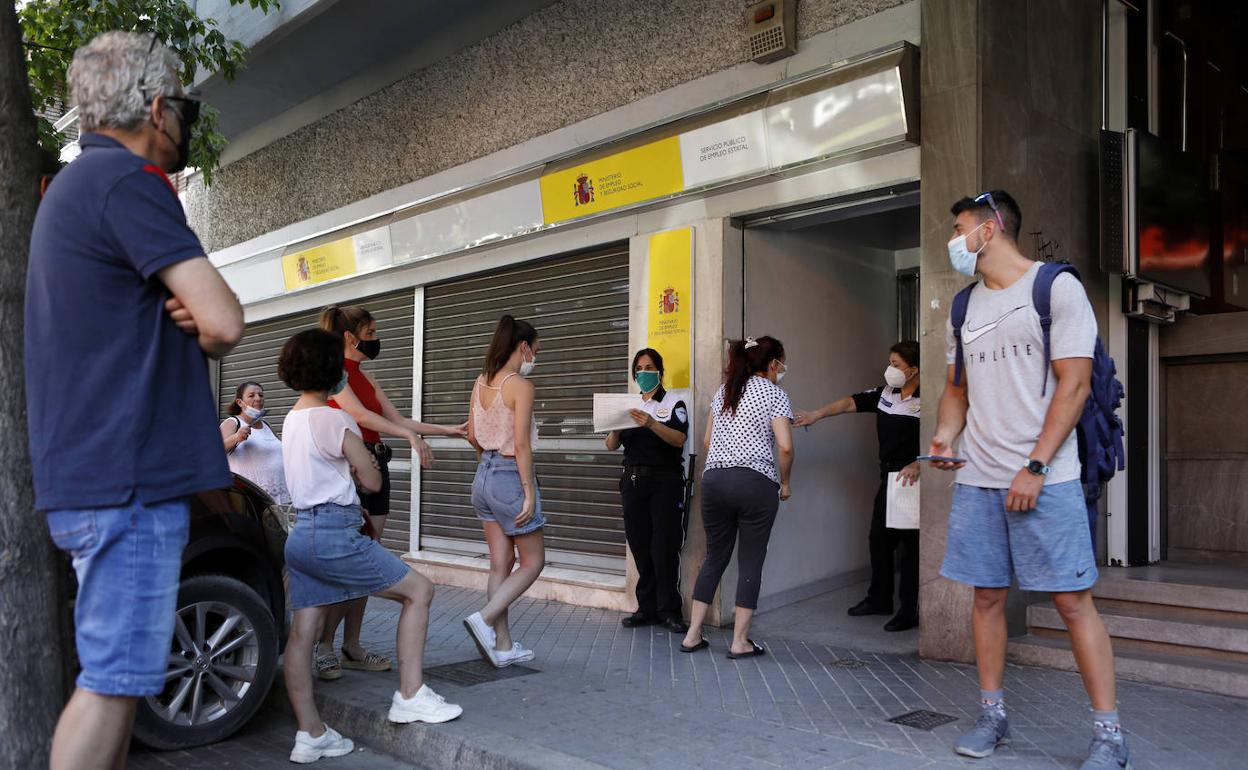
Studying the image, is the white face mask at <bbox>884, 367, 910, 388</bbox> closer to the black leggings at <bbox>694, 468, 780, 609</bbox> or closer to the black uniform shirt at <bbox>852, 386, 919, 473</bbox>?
the black uniform shirt at <bbox>852, 386, 919, 473</bbox>

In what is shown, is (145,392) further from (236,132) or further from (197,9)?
(236,132)

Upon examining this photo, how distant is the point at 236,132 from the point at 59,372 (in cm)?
1155

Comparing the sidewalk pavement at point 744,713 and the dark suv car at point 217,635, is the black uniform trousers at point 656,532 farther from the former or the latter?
the dark suv car at point 217,635

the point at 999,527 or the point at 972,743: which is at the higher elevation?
the point at 999,527

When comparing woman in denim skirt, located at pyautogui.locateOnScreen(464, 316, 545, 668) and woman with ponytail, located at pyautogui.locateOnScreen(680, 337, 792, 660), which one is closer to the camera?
woman in denim skirt, located at pyautogui.locateOnScreen(464, 316, 545, 668)

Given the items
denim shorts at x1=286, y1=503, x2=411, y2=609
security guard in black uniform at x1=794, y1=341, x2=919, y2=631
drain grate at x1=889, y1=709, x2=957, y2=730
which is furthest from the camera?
security guard in black uniform at x1=794, y1=341, x2=919, y2=631

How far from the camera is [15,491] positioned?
2.79 metres

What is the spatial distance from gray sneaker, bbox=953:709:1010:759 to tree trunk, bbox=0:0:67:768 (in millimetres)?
3052

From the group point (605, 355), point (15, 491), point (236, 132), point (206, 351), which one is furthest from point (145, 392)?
point (236, 132)

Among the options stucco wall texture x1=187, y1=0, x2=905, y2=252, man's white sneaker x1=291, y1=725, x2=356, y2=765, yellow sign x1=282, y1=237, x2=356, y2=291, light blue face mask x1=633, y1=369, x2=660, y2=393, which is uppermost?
stucco wall texture x1=187, y1=0, x2=905, y2=252

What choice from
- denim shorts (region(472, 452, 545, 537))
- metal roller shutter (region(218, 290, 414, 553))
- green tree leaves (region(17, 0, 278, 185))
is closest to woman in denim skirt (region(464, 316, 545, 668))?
denim shorts (region(472, 452, 545, 537))

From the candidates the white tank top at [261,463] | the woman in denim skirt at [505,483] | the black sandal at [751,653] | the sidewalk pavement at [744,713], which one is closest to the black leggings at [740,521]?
the black sandal at [751,653]

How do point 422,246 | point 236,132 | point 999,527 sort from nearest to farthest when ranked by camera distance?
point 999,527
point 422,246
point 236,132

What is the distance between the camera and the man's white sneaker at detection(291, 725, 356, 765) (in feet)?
14.3
